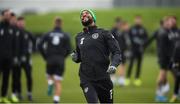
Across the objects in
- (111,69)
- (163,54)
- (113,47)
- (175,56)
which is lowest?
(163,54)

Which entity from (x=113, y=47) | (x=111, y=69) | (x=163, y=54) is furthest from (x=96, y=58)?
(x=163, y=54)

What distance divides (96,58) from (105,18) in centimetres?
4152

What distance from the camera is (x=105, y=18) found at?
54938 millimetres

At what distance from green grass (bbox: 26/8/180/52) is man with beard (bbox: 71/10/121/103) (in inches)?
1508

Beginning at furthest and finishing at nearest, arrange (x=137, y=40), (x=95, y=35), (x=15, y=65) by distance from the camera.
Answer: (x=137, y=40)
(x=15, y=65)
(x=95, y=35)

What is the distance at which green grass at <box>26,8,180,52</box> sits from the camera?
53.2m

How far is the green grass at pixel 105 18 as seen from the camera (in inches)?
2095

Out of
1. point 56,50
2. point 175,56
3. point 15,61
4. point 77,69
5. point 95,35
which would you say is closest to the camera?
point 95,35

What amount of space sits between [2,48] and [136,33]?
7427 millimetres

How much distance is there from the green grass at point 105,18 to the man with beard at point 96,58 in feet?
126

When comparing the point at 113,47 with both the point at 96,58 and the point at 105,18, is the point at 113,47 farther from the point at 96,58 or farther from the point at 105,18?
the point at 105,18

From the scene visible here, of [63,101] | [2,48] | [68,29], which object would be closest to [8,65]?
[2,48]

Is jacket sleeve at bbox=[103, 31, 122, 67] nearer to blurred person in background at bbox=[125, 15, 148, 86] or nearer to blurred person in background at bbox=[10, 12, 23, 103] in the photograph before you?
blurred person in background at bbox=[10, 12, 23, 103]

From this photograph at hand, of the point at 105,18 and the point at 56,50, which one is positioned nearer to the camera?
the point at 56,50
